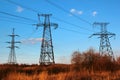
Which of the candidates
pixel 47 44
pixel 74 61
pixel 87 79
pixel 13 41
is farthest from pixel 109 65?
pixel 13 41

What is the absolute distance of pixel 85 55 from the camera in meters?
41.9

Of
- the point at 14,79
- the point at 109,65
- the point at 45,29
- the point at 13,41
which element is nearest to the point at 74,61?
the point at 109,65

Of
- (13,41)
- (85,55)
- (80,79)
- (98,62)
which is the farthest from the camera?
(13,41)

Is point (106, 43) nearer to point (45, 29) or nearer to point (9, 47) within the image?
point (45, 29)

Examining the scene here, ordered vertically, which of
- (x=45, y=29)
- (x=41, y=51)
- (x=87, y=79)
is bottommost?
(x=87, y=79)

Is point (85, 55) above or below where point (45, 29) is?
below

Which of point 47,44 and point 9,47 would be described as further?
point 9,47

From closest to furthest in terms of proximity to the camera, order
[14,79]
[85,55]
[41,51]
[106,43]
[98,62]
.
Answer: [14,79] → [98,62] → [85,55] → [41,51] → [106,43]

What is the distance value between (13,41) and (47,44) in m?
12.2

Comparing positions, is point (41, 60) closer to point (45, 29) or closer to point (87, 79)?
point (45, 29)

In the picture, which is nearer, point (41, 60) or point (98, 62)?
point (98, 62)

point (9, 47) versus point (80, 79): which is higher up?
point (9, 47)

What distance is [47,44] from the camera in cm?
4684

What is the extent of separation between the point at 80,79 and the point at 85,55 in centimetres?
2043
